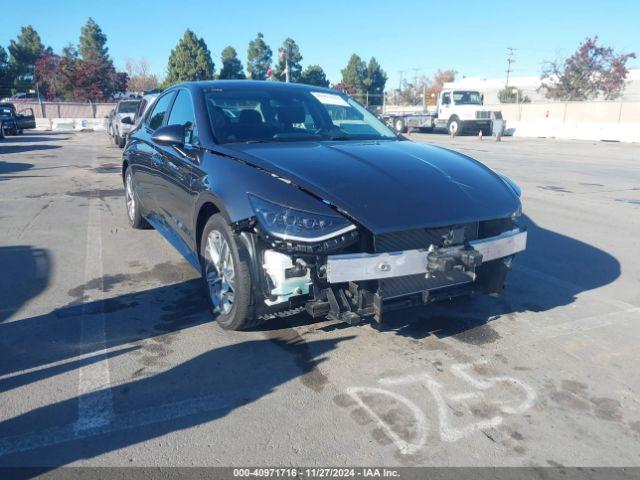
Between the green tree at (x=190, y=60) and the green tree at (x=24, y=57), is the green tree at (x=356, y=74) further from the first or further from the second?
the green tree at (x=24, y=57)

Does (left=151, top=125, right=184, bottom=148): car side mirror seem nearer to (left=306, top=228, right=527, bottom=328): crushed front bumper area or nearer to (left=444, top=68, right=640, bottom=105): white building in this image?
(left=306, top=228, right=527, bottom=328): crushed front bumper area

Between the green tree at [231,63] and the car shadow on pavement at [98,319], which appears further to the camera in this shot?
the green tree at [231,63]

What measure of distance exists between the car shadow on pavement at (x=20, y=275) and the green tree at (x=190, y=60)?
5454 cm

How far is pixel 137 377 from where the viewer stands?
313cm

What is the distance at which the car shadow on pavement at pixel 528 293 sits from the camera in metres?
3.81

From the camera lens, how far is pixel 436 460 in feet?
7.93

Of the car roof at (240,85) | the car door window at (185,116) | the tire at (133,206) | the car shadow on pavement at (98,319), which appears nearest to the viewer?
the car shadow on pavement at (98,319)

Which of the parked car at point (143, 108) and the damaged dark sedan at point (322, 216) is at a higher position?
the parked car at point (143, 108)

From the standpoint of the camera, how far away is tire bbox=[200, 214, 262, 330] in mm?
3244

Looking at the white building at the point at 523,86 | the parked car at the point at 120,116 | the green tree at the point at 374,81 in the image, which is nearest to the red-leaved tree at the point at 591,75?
the white building at the point at 523,86

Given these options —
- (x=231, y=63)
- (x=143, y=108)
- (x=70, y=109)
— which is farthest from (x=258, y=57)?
(x=143, y=108)

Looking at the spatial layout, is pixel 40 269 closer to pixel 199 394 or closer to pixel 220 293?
pixel 220 293

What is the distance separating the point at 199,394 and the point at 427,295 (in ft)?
4.95

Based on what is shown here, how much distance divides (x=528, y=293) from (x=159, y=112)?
4.10 meters
